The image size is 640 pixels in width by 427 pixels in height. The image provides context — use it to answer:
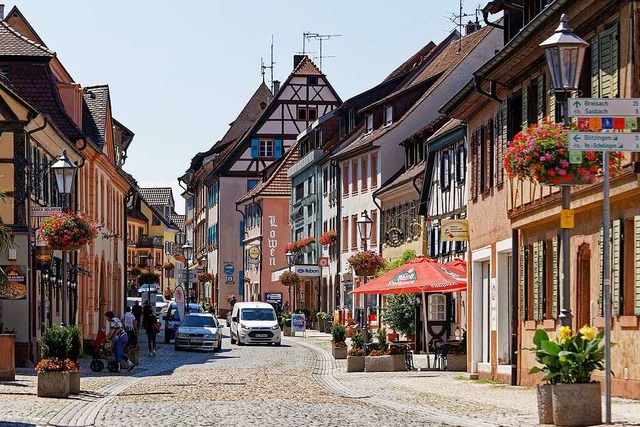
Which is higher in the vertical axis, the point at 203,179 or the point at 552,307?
the point at 203,179

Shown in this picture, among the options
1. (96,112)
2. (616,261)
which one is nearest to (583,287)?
(616,261)

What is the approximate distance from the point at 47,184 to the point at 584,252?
2260 centimetres

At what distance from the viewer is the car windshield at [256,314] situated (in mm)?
57438

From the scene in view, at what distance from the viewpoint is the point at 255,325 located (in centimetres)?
5662

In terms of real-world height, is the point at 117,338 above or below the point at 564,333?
below

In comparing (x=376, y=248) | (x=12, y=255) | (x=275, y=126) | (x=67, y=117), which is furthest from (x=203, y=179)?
(x=12, y=255)

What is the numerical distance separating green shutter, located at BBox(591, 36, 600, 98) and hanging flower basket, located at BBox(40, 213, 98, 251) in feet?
41.0

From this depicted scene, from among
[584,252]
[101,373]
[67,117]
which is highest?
[67,117]

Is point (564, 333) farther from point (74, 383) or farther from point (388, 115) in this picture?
point (388, 115)

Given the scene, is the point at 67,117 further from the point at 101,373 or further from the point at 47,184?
the point at 101,373

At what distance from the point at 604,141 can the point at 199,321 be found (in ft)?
122

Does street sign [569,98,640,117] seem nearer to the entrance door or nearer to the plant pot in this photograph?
the plant pot

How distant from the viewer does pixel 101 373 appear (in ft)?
118

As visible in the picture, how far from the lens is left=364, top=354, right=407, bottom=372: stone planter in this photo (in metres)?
34.8
